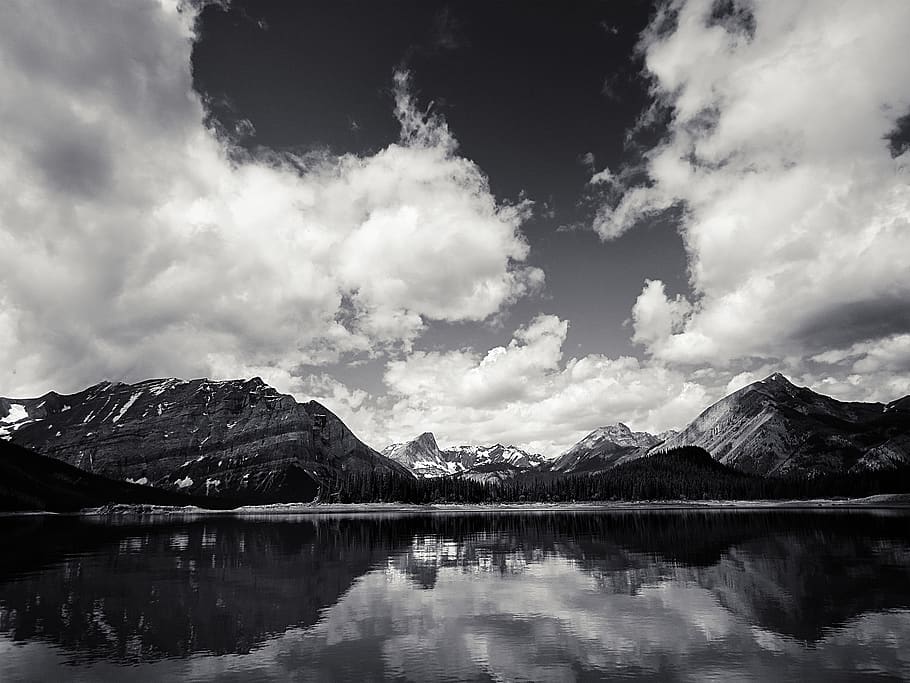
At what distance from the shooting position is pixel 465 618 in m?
41.8

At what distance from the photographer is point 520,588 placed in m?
53.5

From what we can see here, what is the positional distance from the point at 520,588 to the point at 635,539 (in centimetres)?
5983

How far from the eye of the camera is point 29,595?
5153 cm

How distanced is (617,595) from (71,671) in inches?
1519

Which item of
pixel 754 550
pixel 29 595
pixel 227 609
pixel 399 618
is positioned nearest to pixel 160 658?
pixel 227 609

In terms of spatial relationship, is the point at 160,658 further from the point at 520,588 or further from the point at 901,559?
the point at 901,559

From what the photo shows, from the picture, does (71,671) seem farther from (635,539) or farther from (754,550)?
(635,539)

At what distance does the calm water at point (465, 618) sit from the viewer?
30.4m

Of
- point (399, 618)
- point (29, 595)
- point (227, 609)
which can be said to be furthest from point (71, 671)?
point (29, 595)

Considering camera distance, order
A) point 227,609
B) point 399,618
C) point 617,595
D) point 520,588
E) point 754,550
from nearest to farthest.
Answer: point 399,618 < point 227,609 < point 617,595 < point 520,588 < point 754,550

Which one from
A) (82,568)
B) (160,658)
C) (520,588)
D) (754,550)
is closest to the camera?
(160,658)

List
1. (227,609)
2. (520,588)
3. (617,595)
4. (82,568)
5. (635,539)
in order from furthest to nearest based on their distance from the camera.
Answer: (635,539) → (82,568) → (520,588) → (617,595) → (227,609)

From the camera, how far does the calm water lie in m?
30.4

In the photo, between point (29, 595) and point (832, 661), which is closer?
point (832, 661)
